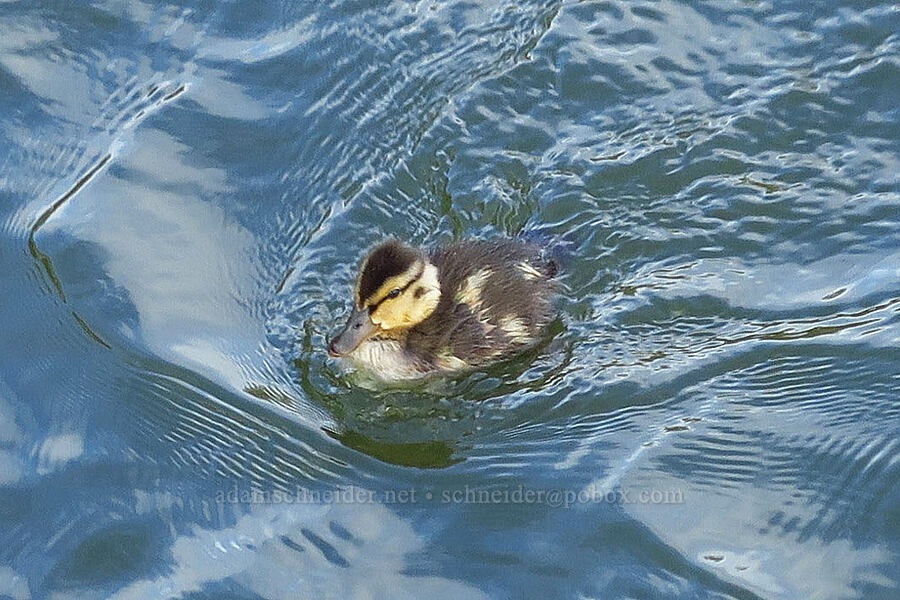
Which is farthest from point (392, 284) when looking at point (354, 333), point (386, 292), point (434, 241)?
point (434, 241)

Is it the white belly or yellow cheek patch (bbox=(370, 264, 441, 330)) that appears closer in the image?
yellow cheek patch (bbox=(370, 264, 441, 330))

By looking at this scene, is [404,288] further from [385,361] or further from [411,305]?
[385,361]

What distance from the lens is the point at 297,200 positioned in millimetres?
4750

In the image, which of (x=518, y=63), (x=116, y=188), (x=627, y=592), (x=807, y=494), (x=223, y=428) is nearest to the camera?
(x=627, y=592)

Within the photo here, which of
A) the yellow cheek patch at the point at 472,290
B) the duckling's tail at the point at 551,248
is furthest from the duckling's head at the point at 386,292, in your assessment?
the duckling's tail at the point at 551,248

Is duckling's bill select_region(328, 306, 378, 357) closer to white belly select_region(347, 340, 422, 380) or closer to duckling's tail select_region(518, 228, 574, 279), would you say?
white belly select_region(347, 340, 422, 380)

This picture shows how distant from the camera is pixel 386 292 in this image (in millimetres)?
4000

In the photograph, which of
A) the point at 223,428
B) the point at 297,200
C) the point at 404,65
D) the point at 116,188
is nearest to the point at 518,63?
the point at 404,65

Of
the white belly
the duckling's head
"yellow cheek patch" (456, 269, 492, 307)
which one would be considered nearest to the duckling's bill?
the duckling's head

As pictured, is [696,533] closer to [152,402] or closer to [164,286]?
[152,402]

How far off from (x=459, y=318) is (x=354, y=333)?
41 cm

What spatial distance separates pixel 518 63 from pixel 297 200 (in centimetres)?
106

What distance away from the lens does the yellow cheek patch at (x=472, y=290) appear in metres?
4.26

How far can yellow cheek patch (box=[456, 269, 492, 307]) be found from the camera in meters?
4.26
